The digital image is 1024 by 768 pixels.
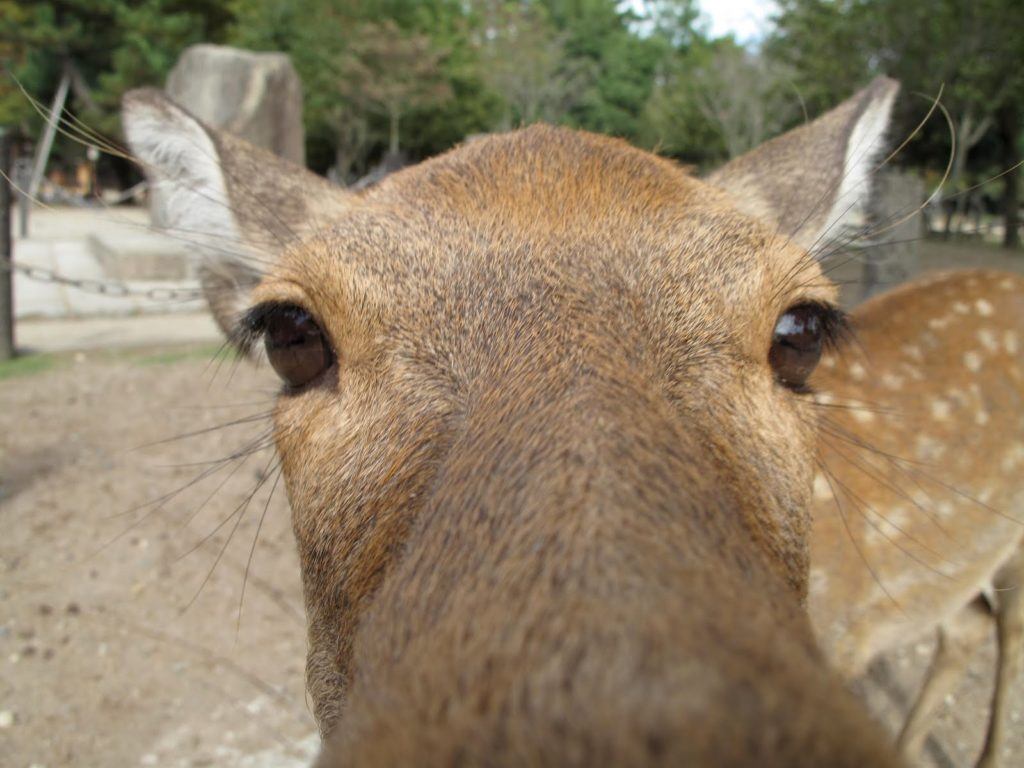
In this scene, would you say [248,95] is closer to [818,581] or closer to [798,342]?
[818,581]

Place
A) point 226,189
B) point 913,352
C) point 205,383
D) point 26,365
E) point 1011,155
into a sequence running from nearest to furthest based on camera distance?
point 226,189, point 913,352, point 205,383, point 26,365, point 1011,155

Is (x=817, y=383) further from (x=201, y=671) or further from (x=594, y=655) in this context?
(x=201, y=671)

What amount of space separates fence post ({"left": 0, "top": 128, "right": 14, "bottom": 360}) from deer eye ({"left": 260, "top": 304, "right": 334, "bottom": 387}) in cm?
739

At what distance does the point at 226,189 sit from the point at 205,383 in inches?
251

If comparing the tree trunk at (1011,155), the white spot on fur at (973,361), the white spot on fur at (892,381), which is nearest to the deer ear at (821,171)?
the white spot on fur at (892,381)

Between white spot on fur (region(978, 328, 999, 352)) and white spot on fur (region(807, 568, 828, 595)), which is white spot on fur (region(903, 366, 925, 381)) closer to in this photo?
white spot on fur (region(978, 328, 999, 352))

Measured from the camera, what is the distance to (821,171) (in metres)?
2.71

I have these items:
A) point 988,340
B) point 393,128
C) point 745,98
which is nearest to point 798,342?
point 988,340

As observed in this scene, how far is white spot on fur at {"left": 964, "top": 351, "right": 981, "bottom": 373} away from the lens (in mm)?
3947

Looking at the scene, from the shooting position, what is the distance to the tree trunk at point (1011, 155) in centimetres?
2464

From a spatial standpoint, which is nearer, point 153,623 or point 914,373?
point 914,373

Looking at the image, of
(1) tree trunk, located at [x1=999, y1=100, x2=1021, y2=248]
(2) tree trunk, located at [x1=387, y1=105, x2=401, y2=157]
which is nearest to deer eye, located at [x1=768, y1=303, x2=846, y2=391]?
(1) tree trunk, located at [x1=999, y1=100, x2=1021, y2=248]

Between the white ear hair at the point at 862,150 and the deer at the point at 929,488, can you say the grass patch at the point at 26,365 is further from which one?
the white ear hair at the point at 862,150

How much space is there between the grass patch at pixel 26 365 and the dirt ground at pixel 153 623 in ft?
5.14
